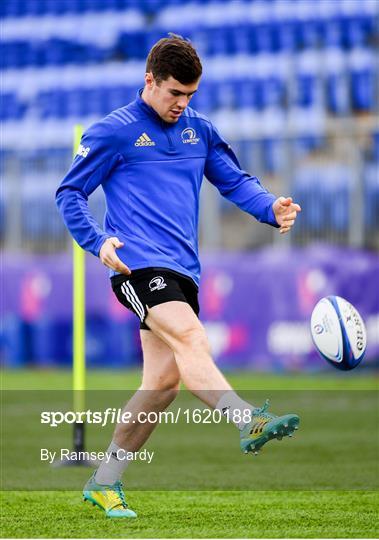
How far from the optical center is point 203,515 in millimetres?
5211

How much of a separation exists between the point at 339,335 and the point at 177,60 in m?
1.46

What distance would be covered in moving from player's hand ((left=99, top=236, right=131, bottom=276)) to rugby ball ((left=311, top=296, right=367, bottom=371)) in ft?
3.66

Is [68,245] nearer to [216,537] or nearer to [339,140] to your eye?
[339,140]

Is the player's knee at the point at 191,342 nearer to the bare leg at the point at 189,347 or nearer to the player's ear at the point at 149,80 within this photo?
the bare leg at the point at 189,347

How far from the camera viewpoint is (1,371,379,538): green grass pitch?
465 centimetres

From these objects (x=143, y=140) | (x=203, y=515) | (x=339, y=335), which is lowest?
(x=203, y=515)

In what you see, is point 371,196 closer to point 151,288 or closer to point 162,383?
point 162,383

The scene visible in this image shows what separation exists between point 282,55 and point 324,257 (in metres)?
6.70

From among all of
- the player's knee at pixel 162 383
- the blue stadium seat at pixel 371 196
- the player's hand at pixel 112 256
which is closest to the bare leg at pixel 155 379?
the player's knee at pixel 162 383

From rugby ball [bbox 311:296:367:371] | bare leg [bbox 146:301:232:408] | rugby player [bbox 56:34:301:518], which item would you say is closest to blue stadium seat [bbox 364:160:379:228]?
rugby ball [bbox 311:296:367:371]

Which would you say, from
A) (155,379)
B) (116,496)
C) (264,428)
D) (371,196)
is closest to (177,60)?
(155,379)

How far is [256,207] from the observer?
5059 mm

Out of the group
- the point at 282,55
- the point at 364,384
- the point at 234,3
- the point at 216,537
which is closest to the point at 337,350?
the point at 216,537

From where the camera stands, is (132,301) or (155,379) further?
(155,379)
